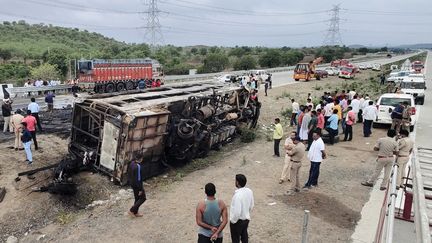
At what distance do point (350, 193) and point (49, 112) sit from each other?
15778 millimetres

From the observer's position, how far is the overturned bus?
10898 mm

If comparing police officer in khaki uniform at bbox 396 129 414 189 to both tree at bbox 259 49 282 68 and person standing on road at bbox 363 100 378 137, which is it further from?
tree at bbox 259 49 282 68

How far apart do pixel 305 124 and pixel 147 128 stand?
16.8 feet

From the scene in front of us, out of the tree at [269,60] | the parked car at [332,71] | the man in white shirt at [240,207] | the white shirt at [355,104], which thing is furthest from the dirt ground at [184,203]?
the tree at [269,60]

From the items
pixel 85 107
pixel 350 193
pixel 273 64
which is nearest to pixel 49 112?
pixel 85 107

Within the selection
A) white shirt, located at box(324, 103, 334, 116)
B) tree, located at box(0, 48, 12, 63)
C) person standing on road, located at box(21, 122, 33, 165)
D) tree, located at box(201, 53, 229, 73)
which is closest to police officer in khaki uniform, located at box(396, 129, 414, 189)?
white shirt, located at box(324, 103, 334, 116)

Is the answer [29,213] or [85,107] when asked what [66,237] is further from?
[85,107]

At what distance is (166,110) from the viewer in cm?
1241

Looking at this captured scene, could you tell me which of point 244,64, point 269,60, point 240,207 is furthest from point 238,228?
point 269,60

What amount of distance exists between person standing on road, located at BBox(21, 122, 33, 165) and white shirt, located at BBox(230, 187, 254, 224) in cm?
878

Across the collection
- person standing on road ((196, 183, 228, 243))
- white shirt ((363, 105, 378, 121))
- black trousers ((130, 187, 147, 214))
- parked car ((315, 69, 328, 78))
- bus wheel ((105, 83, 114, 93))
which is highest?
parked car ((315, 69, 328, 78))

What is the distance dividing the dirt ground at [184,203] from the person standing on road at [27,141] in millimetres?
282

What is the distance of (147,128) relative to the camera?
11.3 meters

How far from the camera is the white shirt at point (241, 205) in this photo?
5949mm
